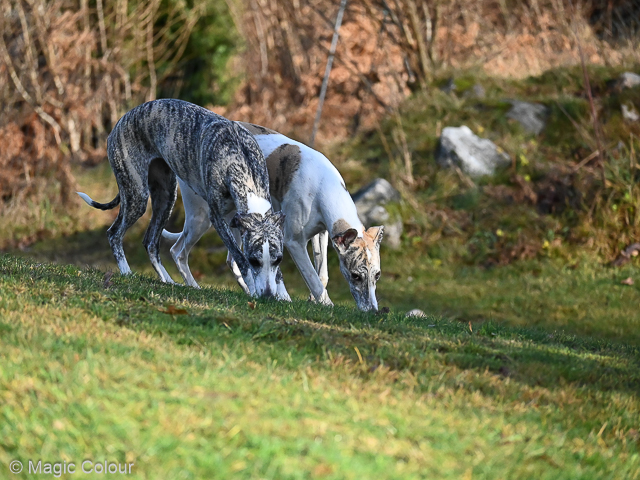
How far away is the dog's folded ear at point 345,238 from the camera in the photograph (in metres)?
6.64

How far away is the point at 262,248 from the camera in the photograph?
613 cm

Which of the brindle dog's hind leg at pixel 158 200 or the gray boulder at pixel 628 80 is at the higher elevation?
the gray boulder at pixel 628 80

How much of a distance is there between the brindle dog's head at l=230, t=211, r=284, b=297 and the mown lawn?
762 mm

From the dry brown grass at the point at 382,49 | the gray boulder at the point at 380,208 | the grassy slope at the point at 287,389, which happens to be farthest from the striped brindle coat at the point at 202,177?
the dry brown grass at the point at 382,49

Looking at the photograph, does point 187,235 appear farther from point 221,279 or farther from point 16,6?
point 16,6

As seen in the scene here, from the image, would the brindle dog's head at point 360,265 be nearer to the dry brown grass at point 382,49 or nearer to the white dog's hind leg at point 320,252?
the white dog's hind leg at point 320,252

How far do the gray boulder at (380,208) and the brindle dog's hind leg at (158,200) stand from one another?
4.35 m

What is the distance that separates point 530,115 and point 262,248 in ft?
28.4

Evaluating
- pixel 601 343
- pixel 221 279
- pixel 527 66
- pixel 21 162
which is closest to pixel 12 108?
pixel 21 162

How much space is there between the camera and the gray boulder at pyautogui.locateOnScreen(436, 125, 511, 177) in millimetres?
12641

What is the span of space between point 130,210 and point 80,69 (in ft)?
34.5

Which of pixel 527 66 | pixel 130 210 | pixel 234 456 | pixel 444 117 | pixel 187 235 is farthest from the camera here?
pixel 527 66

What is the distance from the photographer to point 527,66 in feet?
50.0

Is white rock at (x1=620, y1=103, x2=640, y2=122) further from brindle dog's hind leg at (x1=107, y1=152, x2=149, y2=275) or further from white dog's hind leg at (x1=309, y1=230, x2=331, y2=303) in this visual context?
brindle dog's hind leg at (x1=107, y1=152, x2=149, y2=275)
